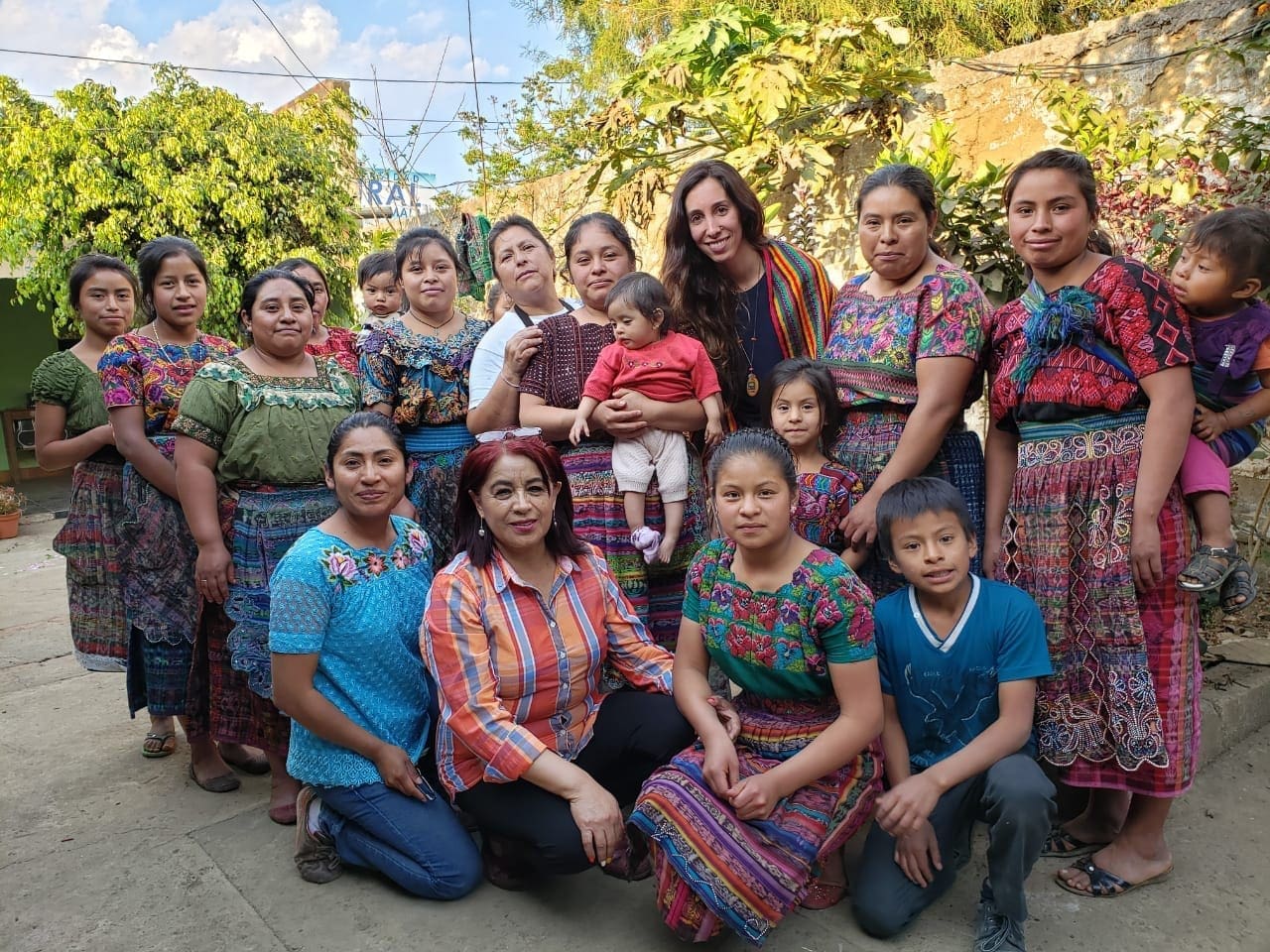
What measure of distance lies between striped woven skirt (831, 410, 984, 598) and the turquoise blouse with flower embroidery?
1.31 meters

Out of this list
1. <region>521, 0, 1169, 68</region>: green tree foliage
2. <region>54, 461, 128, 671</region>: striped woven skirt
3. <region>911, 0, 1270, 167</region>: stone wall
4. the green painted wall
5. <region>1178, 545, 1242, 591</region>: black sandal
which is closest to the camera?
<region>1178, 545, 1242, 591</region>: black sandal

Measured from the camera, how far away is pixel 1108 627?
87.0 inches

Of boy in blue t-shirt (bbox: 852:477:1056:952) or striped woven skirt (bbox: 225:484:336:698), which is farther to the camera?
striped woven skirt (bbox: 225:484:336:698)

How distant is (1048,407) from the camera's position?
2.27 metres

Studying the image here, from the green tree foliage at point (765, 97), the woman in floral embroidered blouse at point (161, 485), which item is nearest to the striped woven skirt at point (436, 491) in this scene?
the woman in floral embroidered blouse at point (161, 485)

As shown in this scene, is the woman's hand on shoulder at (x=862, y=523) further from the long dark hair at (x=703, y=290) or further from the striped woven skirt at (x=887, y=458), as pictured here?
the long dark hair at (x=703, y=290)

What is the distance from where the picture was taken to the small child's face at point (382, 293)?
4531 millimetres

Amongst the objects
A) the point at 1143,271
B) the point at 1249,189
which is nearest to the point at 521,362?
the point at 1143,271

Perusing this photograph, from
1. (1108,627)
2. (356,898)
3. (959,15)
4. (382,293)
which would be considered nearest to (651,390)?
(1108,627)

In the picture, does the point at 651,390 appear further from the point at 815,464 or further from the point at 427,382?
the point at 427,382

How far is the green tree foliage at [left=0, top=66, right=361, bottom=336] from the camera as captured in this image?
27.5 feet

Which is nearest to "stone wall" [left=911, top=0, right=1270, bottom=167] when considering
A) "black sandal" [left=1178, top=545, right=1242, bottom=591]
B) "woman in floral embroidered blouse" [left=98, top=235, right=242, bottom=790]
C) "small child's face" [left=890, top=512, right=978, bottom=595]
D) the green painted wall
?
"black sandal" [left=1178, top=545, right=1242, bottom=591]

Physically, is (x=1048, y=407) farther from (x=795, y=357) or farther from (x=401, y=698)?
(x=401, y=698)

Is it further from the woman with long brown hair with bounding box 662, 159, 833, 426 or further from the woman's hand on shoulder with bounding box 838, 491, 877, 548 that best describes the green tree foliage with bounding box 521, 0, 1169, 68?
the woman's hand on shoulder with bounding box 838, 491, 877, 548
